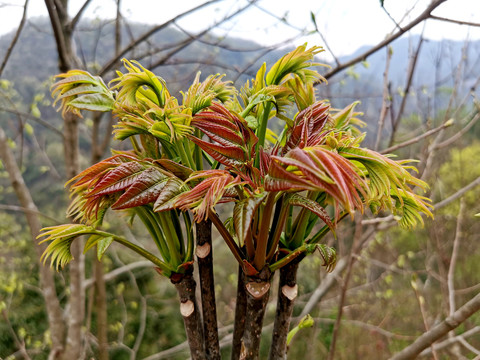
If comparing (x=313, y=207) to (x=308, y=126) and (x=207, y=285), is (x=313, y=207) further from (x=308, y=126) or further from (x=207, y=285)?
(x=207, y=285)

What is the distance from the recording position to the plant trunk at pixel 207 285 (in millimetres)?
479

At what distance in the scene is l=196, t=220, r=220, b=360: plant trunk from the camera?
479mm

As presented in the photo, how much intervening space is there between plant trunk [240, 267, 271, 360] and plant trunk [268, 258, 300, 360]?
0.03 metres

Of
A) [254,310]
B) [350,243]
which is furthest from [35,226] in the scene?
[350,243]

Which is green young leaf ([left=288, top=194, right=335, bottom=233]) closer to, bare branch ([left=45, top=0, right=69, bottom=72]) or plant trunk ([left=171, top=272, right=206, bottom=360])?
plant trunk ([left=171, top=272, right=206, bottom=360])

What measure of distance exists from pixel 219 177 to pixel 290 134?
109 mm

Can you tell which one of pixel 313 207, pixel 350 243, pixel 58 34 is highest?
pixel 58 34

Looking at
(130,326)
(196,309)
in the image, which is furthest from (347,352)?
(196,309)

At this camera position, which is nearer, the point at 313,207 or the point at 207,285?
the point at 313,207

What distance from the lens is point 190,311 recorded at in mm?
469

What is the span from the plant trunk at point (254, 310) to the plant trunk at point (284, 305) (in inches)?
1.4

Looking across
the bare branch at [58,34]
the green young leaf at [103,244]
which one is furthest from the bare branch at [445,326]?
the bare branch at [58,34]

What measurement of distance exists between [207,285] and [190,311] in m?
0.04

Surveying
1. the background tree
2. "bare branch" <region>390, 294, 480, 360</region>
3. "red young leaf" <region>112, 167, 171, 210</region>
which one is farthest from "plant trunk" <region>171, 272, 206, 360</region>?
the background tree
